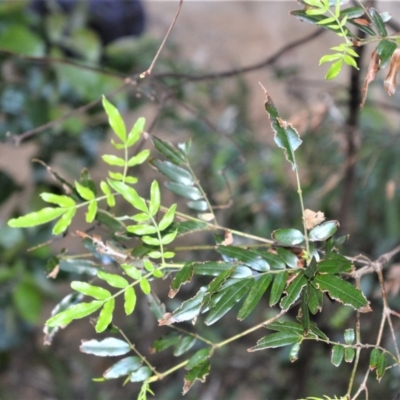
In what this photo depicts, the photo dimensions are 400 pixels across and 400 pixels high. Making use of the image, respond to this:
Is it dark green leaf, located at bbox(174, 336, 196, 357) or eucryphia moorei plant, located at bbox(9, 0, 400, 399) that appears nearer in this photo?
eucryphia moorei plant, located at bbox(9, 0, 400, 399)

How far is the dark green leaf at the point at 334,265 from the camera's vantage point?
394 millimetres

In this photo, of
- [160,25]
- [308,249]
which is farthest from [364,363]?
[160,25]

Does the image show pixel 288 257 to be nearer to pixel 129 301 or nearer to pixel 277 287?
pixel 277 287

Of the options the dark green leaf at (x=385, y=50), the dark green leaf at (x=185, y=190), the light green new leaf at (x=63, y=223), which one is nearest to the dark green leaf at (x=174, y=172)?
the dark green leaf at (x=185, y=190)

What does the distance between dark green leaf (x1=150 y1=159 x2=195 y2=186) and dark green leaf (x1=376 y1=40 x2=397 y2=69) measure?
0.69ft

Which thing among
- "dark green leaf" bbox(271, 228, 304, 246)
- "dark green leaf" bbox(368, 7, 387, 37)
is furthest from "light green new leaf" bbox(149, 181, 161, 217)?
"dark green leaf" bbox(368, 7, 387, 37)

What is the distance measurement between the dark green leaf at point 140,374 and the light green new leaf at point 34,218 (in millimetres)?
156

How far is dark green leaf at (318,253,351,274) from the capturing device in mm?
394

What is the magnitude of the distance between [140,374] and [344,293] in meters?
0.20

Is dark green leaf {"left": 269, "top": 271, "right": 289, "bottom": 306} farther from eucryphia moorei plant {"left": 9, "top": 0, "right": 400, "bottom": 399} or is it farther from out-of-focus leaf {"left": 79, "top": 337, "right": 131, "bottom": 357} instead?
out-of-focus leaf {"left": 79, "top": 337, "right": 131, "bottom": 357}

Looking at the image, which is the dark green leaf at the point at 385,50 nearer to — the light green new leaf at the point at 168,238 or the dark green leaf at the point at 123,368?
the light green new leaf at the point at 168,238

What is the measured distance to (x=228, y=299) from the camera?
0.41m

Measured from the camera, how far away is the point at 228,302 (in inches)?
16.2

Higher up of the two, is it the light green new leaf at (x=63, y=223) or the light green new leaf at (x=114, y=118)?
the light green new leaf at (x=114, y=118)
